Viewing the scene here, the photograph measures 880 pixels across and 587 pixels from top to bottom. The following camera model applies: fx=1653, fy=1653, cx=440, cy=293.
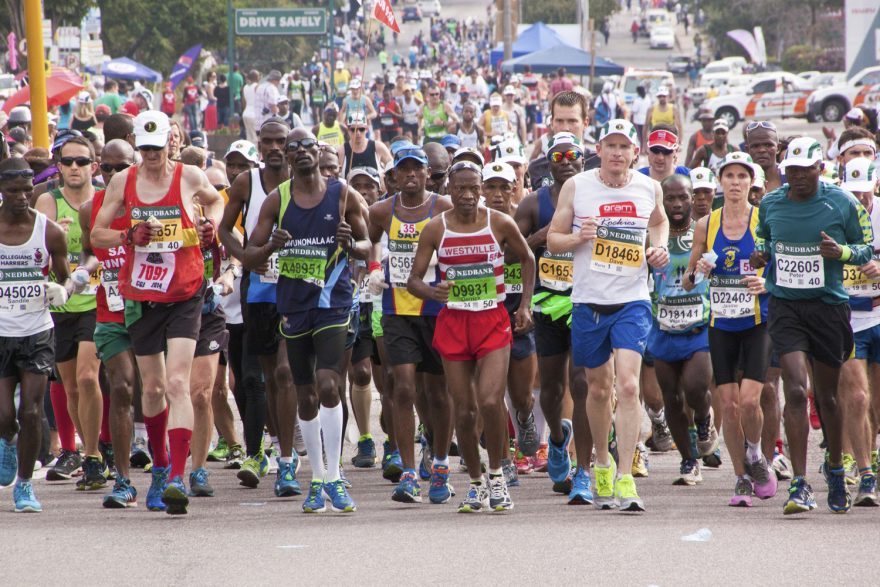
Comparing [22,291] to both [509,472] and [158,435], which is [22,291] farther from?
[509,472]

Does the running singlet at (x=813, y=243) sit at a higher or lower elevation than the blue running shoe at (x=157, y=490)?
higher

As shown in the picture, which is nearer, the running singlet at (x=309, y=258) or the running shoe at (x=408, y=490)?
the running singlet at (x=309, y=258)

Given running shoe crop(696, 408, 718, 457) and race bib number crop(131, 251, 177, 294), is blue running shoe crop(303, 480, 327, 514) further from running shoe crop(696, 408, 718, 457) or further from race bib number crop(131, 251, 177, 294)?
running shoe crop(696, 408, 718, 457)

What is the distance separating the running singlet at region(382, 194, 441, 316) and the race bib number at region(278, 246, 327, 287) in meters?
0.65

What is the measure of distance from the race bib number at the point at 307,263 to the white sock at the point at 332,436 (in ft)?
2.39

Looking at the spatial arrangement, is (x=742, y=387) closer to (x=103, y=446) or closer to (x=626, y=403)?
(x=626, y=403)

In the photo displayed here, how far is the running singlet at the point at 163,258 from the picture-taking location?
30.8 feet

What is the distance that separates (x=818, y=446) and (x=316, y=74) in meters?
28.4

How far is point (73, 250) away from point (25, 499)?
2.02 meters

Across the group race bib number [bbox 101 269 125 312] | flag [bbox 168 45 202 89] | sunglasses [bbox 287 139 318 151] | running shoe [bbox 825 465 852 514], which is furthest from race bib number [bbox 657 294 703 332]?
flag [bbox 168 45 202 89]

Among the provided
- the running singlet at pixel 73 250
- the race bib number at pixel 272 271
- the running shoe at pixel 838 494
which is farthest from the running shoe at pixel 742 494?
the running singlet at pixel 73 250

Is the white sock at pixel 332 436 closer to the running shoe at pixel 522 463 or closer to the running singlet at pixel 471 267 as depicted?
the running singlet at pixel 471 267

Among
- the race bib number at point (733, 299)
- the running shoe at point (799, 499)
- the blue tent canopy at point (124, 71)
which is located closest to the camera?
the running shoe at point (799, 499)

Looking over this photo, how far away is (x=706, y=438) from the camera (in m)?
11.1
